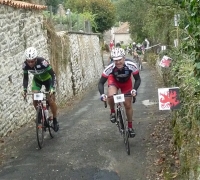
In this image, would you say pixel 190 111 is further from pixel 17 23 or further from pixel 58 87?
pixel 58 87

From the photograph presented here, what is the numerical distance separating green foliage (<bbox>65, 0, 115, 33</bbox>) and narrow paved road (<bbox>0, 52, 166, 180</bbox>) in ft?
122

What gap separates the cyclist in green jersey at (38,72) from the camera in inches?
324

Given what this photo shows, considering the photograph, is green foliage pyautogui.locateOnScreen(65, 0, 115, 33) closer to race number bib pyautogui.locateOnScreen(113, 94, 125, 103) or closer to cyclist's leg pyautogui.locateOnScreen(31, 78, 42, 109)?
cyclist's leg pyautogui.locateOnScreen(31, 78, 42, 109)

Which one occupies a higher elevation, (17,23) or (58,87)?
(17,23)

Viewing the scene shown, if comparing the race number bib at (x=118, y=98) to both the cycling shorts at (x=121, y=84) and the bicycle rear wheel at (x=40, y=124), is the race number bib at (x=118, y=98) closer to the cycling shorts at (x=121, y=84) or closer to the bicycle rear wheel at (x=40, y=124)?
the cycling shorts at (x=121, y=84)

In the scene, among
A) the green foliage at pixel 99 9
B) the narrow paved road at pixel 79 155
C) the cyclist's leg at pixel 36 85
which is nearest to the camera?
the narrow paved road at pixel 79 155

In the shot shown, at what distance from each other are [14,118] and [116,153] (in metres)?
4.02

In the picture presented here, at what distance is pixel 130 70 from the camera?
788 cm

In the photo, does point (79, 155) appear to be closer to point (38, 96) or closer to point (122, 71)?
point (38, 96)

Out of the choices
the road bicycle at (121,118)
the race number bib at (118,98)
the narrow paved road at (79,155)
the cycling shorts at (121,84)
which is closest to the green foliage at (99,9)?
the narrow paved road at (79,155)

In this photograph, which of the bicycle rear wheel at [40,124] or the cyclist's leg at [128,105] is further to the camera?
the bicycle rear wheel at [40,124]

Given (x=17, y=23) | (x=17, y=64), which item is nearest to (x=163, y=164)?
(x=17, y=64)

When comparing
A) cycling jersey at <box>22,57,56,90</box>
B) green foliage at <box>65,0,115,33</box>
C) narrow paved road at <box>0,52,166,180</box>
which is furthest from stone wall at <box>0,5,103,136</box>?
green foliage at <box>65,0,115,33</box>

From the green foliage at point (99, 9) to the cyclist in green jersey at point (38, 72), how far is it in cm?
3824
